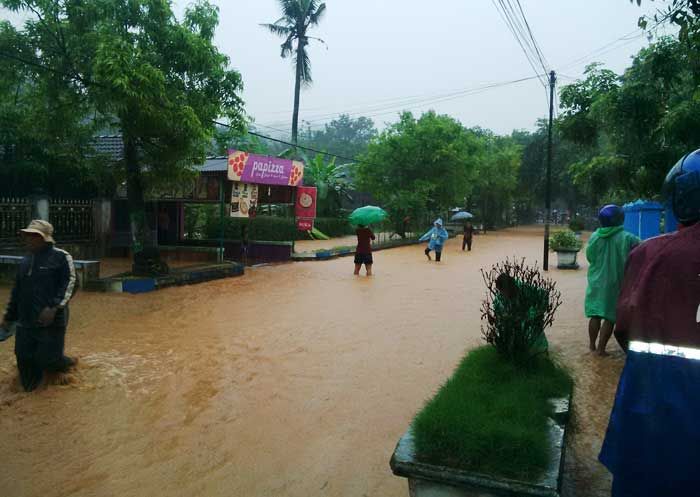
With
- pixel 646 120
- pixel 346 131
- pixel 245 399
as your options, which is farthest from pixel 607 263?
pixel 346 131

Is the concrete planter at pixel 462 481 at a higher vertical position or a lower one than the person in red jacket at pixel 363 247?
lower

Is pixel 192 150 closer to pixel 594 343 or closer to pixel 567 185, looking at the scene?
pixel 594 343

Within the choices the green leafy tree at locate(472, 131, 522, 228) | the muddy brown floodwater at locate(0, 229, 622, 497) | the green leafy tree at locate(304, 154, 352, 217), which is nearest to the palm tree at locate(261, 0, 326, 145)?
the green leafy tree at locate(304, 154, 352, 217)

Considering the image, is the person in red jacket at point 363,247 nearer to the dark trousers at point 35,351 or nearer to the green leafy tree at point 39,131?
the green leafy tree at point 39,131

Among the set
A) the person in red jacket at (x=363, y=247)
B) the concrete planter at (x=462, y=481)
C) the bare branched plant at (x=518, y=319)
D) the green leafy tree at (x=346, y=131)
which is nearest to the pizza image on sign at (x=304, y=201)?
the person in red jacket at (x=363, y=247)

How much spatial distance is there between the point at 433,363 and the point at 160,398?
3030 mm

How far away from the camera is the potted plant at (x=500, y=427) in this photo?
2.86 m

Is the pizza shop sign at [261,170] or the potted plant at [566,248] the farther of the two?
the potted plant at [566,248]

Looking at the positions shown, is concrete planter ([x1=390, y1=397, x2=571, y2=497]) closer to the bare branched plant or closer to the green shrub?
the bare branched plant

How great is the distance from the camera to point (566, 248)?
17.1m

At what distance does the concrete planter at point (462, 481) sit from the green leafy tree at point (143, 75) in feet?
29.4

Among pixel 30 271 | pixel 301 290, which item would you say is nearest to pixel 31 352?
pixel 30 271

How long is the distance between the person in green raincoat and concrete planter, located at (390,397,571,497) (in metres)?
3.57

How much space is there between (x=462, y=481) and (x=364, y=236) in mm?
11697
